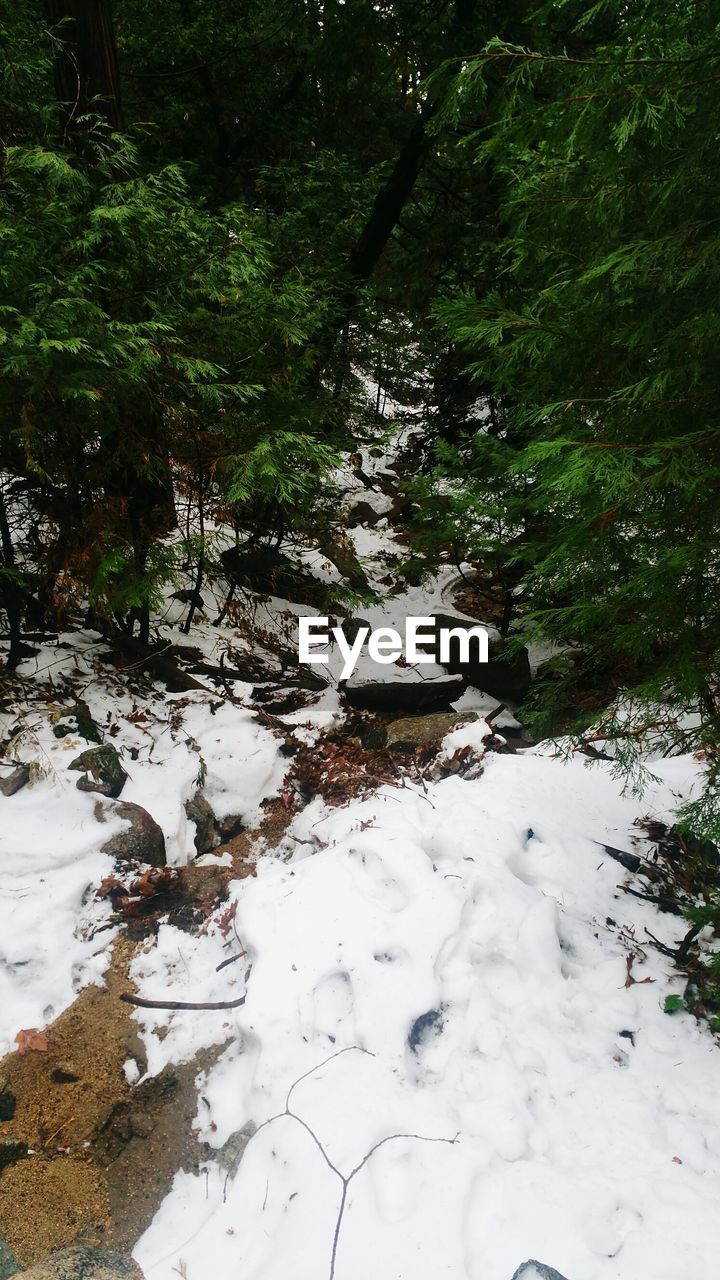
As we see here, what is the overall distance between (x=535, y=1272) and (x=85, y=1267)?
1.69 m

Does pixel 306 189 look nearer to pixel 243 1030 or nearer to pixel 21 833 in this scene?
pixel 21 833

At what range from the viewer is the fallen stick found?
3.30 metres

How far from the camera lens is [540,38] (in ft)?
22.8

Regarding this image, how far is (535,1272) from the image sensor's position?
2.21 metres

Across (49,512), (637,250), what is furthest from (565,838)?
(49,512)

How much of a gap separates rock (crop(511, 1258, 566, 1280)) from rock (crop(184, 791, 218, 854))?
2898mm

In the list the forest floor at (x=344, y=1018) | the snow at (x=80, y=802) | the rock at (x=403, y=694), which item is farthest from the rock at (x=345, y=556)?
the forest floor at (x=344, y=1018)

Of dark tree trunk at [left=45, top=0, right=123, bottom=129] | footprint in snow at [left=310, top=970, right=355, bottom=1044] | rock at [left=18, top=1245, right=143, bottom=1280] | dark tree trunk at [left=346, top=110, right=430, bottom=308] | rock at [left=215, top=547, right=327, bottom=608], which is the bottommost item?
rock at [left=18, top=1245, right=143, bottom=1280]

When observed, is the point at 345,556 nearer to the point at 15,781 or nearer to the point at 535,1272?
the point at 15,781

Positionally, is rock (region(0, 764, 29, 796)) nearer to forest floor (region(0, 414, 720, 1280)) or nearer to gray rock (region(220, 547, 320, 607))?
forest floor (region(0, 414, 720, 1280))

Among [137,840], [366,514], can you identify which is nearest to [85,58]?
[137,840]

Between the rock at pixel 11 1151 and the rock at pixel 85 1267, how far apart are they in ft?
1.49

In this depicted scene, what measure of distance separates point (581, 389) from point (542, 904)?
318 cm

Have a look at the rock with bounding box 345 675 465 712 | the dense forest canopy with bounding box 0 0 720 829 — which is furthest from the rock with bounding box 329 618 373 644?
the rock with bounding box 345 675 465 712
